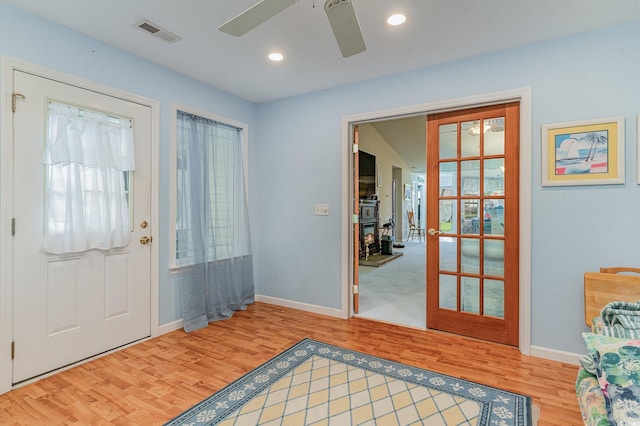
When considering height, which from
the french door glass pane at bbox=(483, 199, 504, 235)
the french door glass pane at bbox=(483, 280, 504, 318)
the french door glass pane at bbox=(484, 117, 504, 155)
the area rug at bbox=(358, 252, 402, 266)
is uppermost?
the french door glass pane at bbox=(484, 117, 504, 155)

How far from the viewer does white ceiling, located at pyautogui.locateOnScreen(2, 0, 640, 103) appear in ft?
6.73

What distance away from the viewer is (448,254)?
303cm

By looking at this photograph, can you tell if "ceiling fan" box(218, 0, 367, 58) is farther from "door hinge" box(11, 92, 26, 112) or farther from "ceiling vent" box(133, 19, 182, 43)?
"door hinge" box(11, 92, 26, 112)

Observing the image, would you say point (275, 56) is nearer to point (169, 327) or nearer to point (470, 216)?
point (470, 216)

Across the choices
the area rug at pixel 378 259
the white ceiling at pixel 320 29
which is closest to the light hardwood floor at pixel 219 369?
the white ceiling at pixel 320 29

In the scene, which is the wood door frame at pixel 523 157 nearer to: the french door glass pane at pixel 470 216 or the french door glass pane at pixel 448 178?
the french door glass pane at pixel 470 216

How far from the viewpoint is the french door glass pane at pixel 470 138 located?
2822 mm

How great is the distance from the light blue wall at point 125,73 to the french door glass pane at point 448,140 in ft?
7.68

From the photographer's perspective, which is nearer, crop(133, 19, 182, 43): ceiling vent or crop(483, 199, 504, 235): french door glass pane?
crop(133, 19, 182, 43): ceiling vent

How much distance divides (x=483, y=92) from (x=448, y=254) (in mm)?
1482

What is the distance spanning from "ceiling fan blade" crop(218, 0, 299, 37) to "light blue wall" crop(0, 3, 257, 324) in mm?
1622

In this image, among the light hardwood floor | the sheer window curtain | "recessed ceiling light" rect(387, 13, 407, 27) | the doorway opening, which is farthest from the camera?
the doorway opening

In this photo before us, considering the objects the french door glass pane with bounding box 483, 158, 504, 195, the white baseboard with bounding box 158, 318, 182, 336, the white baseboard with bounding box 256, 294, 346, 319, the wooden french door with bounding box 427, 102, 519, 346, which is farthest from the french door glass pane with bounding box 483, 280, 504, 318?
the white baseboard with bounding box 158, 318, 182, 336

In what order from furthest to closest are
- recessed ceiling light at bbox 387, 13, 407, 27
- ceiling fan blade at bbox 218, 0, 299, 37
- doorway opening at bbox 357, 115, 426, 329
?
1. doorway opening at bbox 357, 115, 426, 329
2. recessed ceiling light at bbox 387, 13, 407, 27
3. ceiling fan blade at bbox 218, 0, 299, 37
